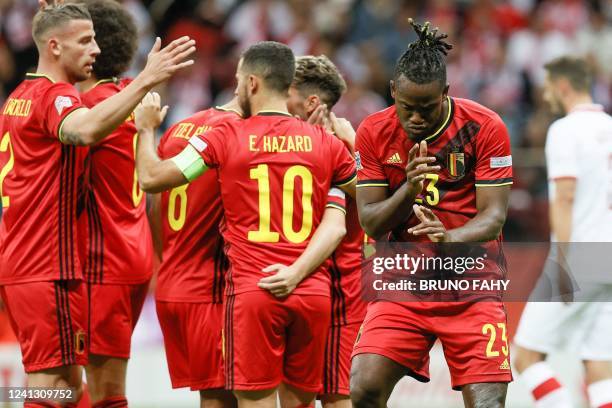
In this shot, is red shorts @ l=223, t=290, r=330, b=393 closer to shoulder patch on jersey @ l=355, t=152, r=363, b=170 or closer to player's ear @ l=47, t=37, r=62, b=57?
shoulder patch on jersey @ l=355, t=152, r=363, b=170

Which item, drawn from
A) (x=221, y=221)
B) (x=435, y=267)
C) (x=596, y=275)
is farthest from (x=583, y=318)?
(x=221, y=221)

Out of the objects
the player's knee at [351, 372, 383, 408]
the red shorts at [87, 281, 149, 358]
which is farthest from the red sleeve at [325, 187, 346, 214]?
the red shorts at [87, 281, 149, 358]

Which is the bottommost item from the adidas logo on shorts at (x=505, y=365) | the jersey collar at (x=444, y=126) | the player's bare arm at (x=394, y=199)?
the adidas logo on shorts at (x=505, y=365)

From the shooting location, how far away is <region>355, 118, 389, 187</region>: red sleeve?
6117 millimetres

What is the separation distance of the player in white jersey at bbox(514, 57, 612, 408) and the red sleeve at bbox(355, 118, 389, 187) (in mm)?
2285

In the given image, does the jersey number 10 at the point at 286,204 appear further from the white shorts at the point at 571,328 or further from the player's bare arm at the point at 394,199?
the white shorts at the point at 571,328

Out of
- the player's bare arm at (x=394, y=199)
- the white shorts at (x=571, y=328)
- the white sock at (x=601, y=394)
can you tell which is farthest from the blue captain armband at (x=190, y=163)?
the white sock at (x=601, y=394)

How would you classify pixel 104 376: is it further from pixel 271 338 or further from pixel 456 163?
pixel 456 163

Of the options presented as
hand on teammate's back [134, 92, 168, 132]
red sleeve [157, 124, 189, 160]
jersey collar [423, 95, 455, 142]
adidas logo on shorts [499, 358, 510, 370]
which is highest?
hand on teammate's back [134, 92, 168, 132]

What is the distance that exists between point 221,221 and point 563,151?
108 inches

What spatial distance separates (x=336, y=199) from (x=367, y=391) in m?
1.26

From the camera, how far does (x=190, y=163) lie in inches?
242

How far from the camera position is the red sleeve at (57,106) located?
6184 millimetres

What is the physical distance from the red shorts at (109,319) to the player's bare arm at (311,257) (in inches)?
45.4
